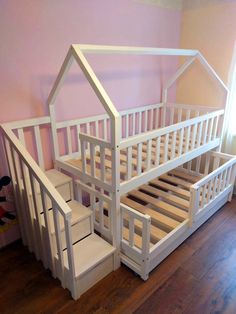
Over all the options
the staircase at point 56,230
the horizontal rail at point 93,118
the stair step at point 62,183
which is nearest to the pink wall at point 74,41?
the horizontal rail at point 93,118

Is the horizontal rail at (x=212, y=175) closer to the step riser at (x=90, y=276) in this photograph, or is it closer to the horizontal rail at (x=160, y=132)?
the horizontal rail at (x=160, y=132)

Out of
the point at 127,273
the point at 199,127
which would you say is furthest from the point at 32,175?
the point at 199,127

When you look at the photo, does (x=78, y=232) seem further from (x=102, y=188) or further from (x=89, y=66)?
(x=89, y=66)

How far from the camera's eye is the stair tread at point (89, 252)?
1572mm

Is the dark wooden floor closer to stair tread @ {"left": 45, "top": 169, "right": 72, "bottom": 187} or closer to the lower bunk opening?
the lower bunk opening

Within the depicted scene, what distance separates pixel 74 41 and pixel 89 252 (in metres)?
1.64

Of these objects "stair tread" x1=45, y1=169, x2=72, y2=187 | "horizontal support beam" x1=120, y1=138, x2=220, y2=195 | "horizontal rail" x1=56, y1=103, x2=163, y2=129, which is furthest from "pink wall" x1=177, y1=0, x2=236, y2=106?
"stair tread" x1=45, y1=169, x2=72, y2=187

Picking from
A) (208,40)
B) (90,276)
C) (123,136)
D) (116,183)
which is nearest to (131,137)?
(123,136)

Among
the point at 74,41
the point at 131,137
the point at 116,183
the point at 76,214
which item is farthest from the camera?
the point at 131,137

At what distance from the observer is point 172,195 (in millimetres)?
2385

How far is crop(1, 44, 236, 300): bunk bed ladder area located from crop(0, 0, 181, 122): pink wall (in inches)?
6.0

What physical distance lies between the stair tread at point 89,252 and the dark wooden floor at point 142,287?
21 cm

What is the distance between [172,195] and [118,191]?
0.96 m

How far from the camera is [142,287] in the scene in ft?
5.51
